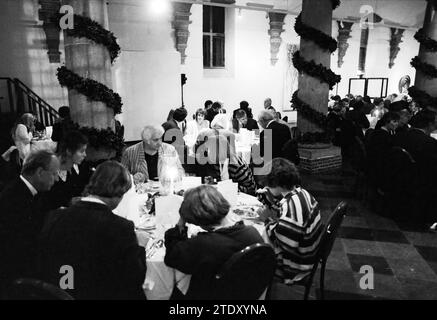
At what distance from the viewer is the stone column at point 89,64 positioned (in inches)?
174

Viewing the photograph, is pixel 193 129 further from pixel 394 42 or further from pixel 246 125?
pixel 394 42

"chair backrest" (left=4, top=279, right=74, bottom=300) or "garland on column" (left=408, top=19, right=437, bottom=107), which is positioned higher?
"garland on column" (left=408, top=19, right=437, bottom=107)

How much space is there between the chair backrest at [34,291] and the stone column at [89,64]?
11.3ft

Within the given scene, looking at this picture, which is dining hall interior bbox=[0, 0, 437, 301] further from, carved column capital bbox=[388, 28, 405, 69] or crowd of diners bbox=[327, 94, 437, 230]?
carved column capital bbox=[388, 28, 405, 69]

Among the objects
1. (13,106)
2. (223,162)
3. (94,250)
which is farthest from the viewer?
(13,106)

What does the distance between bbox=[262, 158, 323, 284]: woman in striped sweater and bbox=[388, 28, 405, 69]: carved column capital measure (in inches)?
627

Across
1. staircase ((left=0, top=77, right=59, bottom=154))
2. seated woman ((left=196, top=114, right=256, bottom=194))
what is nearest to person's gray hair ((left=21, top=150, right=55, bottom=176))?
seated woman ((left=196, top=114, right=256, bottom=194))

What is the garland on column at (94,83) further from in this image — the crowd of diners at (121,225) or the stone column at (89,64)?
the crowd of diners at (121,225)

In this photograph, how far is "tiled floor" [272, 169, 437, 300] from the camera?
10.0 feet

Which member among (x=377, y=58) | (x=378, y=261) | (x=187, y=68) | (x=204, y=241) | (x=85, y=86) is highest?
(x=377, y=58)

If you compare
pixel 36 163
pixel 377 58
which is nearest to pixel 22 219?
pixel 36 163

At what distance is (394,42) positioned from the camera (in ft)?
52.0

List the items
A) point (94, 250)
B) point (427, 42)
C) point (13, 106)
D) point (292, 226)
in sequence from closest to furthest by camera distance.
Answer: point (94, 250), point (292, 226), point (427, 42), point (13, 106)

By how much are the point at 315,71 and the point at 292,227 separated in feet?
15.5
